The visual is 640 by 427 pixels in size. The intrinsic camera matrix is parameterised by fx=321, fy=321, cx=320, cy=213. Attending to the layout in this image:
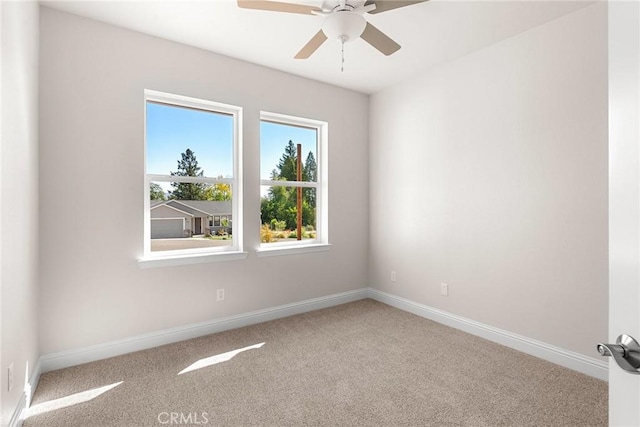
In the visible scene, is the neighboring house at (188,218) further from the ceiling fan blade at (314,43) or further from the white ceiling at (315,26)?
the ceiling fan blade at (314,43)

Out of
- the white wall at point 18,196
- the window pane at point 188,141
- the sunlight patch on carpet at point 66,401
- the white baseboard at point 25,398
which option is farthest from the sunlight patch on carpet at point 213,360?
the window pane at point 188,141

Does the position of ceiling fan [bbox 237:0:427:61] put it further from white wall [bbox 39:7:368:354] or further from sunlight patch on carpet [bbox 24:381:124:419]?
sunlight patch on carpet [bbox 24:381:124:419]

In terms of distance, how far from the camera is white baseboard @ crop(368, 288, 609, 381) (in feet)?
7.79

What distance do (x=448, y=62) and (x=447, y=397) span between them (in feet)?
10.1

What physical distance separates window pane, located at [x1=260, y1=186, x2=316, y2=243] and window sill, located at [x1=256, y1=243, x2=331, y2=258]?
0.16 m

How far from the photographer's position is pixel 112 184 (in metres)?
2.66

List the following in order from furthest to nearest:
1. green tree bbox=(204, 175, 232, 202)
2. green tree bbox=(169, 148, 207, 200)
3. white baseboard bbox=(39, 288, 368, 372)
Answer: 1. green tree bbox=(204, 175, 232, 202)
2. green tree bbox=(169, 148, 207, 200)
3. white baseboard bbox=(39, 288, 368, 372)

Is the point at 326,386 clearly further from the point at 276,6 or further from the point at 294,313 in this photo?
the point at 276,6

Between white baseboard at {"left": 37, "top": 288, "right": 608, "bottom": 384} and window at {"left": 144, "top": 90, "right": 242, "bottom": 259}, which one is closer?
white baseboard at {"left": 37, "top": 288, "right": 608, "bottom": 384}

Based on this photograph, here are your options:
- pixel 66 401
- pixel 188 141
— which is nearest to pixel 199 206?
pixel 188 141

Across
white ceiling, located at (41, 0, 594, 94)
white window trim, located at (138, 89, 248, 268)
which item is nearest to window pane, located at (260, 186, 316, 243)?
white window trim, located at (138, 89, 248, 268)

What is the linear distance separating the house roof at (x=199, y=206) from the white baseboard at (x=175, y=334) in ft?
3.53

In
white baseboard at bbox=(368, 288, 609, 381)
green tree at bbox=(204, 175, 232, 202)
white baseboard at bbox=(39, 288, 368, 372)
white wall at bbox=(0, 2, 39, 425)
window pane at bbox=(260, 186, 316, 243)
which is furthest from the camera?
window pane at bbox=(260, 186, 316, 243)

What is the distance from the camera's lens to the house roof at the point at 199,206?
9.96 ft
